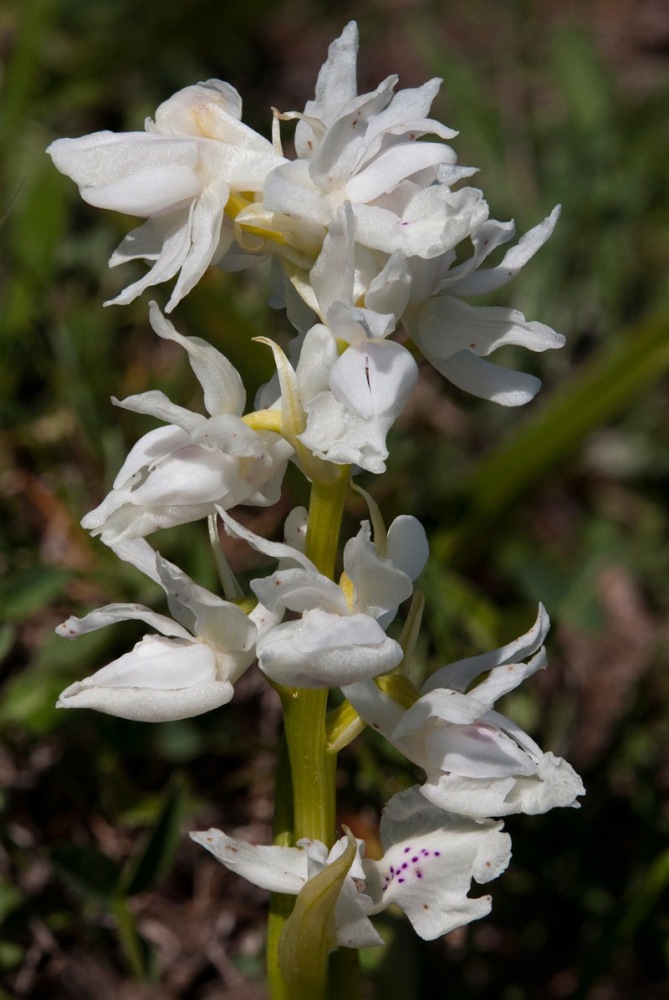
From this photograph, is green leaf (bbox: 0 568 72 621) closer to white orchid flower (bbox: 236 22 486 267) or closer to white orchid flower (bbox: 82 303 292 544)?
white orchid flower (bbox: 82 303 292 544)

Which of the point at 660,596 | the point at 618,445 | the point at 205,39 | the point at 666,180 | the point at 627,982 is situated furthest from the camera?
the point at 205,39

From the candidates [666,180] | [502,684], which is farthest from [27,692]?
[666,180]

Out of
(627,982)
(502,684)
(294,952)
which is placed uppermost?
(502,684)

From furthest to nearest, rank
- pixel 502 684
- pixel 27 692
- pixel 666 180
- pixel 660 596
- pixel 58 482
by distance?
pixel 666 180 < pixel 660 596 < pixel 58 482 < pixel 27 692 < pixel 502 684

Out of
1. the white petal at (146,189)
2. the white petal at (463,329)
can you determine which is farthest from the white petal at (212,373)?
the white petal at (463,329)

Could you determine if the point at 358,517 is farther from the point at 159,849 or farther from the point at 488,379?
the point at 488,379

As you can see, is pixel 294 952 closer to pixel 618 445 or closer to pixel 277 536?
pixel 277 536

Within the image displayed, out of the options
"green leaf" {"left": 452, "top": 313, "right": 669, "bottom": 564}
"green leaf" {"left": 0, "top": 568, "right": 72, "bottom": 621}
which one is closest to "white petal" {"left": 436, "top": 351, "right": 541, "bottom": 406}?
"green leaf" {"left": 0, "top": 568, "right": 72, "bottom": 621}
